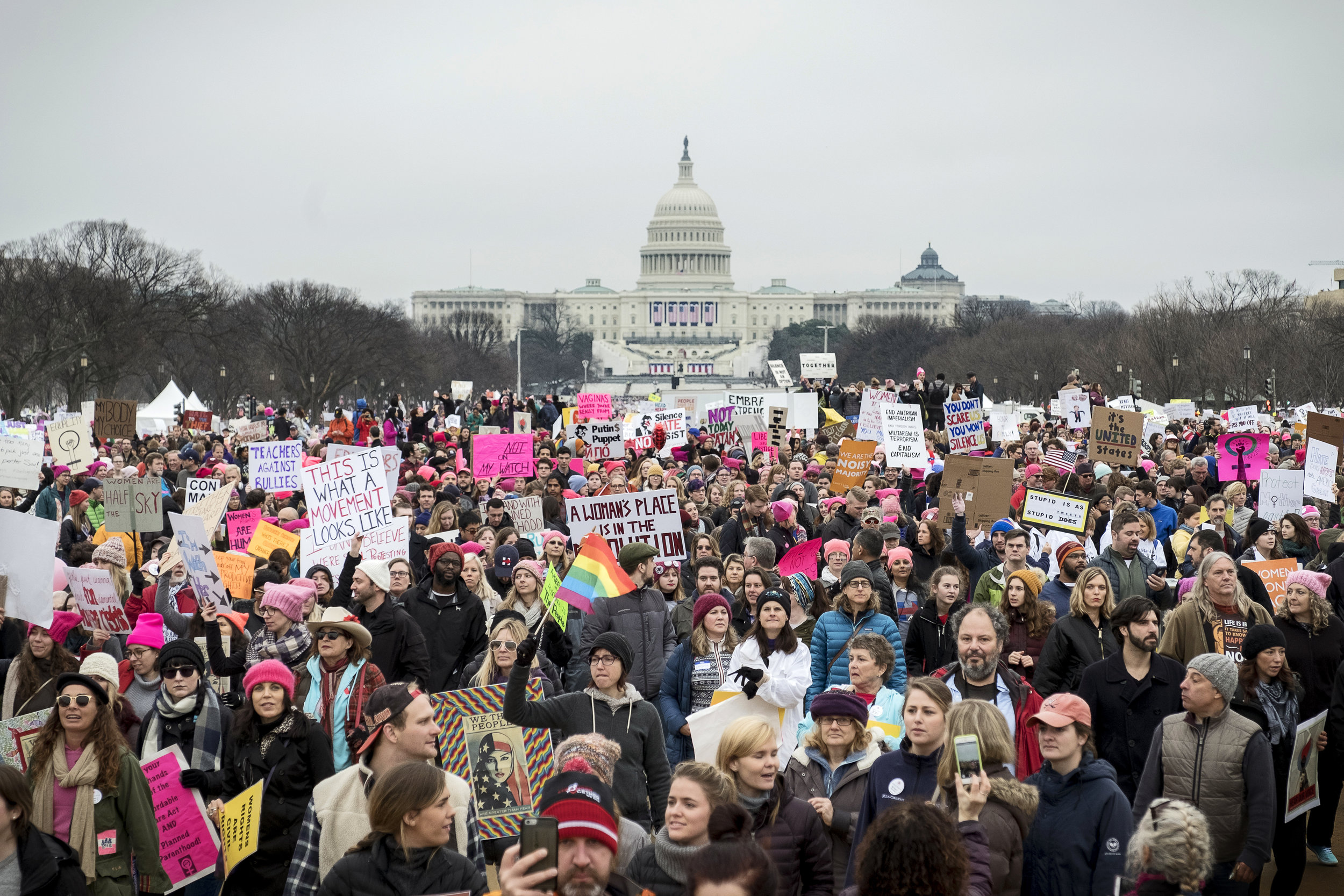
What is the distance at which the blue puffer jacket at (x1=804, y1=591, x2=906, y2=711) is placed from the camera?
6.78 meters

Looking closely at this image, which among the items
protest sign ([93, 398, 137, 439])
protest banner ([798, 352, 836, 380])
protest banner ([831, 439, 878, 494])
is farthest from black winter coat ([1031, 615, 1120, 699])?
protest banner ([798, 352, 836, 380])

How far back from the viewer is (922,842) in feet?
11.6

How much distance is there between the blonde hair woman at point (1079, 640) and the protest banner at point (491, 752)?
2.24 meters

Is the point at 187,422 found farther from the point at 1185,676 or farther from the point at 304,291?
the point at 304,291

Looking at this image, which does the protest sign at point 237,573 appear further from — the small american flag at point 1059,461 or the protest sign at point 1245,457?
the protest sign at point 1245,457

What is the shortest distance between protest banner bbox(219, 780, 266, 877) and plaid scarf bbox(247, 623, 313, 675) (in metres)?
1.27

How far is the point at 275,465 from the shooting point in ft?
48.2

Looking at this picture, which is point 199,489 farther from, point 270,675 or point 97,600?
point 270,675

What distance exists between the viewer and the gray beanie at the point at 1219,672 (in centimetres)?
523

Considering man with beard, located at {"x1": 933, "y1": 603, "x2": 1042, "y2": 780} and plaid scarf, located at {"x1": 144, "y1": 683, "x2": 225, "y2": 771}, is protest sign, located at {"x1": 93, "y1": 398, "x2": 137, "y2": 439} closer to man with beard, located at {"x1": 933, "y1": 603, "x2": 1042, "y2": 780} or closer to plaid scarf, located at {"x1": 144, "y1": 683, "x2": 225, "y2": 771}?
plaid scarf, located at {"x1": 144, "y1": 683, "x2": 225, "y2": 771}

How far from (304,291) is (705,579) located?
56429 mm

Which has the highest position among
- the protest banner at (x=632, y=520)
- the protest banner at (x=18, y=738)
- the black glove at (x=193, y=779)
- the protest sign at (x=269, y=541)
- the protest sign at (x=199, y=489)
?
the protest banner at (x=632, y=520)

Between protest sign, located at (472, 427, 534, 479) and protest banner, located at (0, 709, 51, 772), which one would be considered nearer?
protest banner, located at (0, 709, 51, 772)

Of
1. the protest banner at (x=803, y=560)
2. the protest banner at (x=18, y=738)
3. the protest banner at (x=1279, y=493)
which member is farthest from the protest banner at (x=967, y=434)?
the protest banner at (x=18, y=738)
